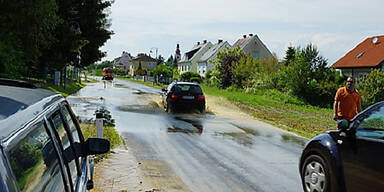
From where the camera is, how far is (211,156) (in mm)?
9250

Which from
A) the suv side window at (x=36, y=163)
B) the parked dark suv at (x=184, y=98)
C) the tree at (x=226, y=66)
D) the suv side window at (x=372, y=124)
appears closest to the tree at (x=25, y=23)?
the parked dark suv at (x=184, y=98)

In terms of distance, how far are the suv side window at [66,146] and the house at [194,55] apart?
94710 mm

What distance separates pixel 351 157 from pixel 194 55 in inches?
3705

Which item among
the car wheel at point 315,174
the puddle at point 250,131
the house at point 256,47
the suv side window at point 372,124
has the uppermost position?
the house at point 256,47

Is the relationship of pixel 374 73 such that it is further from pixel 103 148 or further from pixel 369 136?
pixel 103 148

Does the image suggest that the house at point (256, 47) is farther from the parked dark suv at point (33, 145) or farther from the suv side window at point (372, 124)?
the parked dark suv at point (33, 145)

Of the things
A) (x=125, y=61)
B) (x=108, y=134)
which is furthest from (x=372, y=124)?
(x=125, y=61)

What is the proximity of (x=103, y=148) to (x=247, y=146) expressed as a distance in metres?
7.38

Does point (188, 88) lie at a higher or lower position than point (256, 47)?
lower

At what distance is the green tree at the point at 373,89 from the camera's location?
25.2 m

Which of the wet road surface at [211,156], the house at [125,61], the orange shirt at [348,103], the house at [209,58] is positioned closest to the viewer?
the wet road surface at [211,156]

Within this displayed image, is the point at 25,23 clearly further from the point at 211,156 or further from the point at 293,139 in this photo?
the point at 293,139

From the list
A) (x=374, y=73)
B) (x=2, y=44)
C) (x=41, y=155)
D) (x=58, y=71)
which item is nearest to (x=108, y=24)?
(x=58, y=71)

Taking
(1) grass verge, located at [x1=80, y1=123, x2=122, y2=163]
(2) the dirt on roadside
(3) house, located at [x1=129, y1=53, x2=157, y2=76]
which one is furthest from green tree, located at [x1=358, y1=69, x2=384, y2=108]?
(3) house, located at [x1=129, y1=53, x2=157, y2=76]
